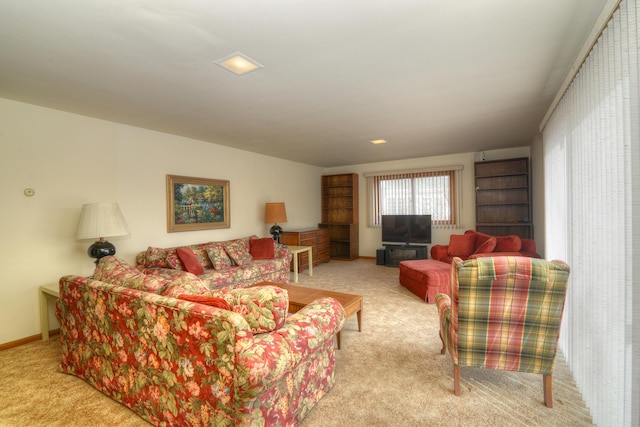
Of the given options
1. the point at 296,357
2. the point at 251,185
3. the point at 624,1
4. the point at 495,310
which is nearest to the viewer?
the point at 624,1

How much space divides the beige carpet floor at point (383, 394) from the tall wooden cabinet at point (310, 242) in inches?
123

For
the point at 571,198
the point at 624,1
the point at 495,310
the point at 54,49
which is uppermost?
the point at 54,49

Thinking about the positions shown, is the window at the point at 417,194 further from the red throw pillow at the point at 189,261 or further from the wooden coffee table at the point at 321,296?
the red throw pillow at the point at 189,261

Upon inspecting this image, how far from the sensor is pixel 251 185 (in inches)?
218

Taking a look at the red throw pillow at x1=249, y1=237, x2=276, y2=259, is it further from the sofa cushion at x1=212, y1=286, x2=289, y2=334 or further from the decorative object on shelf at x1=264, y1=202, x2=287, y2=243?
the sofa cushion at x1=212, y1=286, x2=289, y2=334

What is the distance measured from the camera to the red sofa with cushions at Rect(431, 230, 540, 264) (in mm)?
3895

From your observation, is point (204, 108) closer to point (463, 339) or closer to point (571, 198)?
point (463, 339)

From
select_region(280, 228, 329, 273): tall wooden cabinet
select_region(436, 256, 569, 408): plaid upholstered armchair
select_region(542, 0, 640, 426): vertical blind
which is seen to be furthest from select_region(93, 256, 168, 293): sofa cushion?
select_region(280, 228, 329, 273): tall wooden cabinet

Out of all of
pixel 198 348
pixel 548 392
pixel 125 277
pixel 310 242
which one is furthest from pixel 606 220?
pixel 310 242

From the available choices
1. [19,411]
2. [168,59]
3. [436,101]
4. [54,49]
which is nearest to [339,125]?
[436,101]

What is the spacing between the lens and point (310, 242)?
623cm

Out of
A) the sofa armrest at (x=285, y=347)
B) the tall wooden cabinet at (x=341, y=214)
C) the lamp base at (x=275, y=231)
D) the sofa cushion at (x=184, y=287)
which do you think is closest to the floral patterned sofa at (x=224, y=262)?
the lamp base at (x=275, y=231)

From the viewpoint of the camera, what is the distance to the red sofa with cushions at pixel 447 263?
383 centimetres

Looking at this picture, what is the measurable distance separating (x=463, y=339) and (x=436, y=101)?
2397 mm
